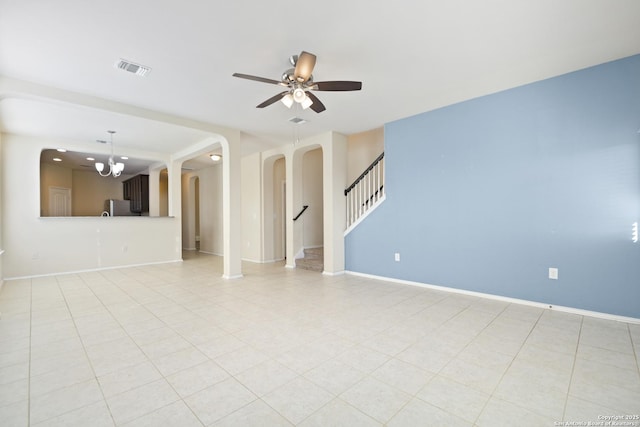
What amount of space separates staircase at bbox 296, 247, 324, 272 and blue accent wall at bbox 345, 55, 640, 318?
1.74 m

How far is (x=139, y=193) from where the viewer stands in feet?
28.9

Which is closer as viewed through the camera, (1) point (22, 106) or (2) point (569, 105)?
(2) point (569, 105)

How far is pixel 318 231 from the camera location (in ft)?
24.3

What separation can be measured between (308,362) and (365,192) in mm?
3781

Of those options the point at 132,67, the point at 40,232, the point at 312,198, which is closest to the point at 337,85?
the point at 132,67

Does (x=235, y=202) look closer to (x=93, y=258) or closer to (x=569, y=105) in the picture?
(x=93, y=258)

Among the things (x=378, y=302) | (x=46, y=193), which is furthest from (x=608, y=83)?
(x=46, y=193)

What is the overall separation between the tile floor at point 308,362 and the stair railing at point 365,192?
2038 millimetres

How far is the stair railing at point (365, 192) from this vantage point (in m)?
5.30

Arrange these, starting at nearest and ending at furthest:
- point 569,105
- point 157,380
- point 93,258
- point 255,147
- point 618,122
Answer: point 157,380, point 618,122, point 569,105, point 93,258, point 255,147

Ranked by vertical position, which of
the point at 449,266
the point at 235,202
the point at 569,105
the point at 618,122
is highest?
the point at 569,105

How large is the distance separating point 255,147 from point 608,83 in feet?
19.2

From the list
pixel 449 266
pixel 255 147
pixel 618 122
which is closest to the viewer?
pixel 618 122

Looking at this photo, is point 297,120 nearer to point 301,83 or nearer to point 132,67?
point 301,83
